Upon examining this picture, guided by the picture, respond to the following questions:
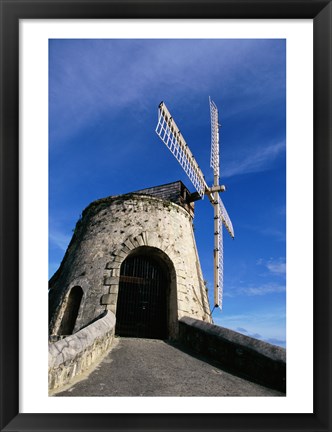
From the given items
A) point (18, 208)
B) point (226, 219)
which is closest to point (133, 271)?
point (18, 208)

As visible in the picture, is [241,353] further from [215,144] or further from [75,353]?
[215,144]

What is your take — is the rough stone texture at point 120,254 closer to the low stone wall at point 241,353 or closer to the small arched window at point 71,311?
the small arched window at point 71,311

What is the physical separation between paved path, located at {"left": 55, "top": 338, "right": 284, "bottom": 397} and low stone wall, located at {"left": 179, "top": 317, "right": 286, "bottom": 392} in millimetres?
211

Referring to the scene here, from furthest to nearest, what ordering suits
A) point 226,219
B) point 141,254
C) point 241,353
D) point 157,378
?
point 226,219 → point 141,254 → point 241,353 → point 157,378

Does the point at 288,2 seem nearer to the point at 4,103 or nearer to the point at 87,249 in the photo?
the point at 4,103

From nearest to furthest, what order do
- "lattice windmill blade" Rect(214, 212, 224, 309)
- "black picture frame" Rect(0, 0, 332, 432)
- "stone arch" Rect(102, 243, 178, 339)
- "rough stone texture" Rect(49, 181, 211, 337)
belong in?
1. "black picture frame" Rect(0, 0, 332, 432)
2. "stone arch" Rect(102, 243, 178, 339)
3. "rough stone texture" Rect(49, 181, 211, 337)
4. "lattice windmill blade" Rect(214, 212, 224, 309)

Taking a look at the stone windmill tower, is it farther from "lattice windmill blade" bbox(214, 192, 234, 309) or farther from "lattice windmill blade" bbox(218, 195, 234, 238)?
"lattice windmill blade" bbox(218, 195, 234, 238)

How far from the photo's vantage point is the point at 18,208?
2984 millimetres

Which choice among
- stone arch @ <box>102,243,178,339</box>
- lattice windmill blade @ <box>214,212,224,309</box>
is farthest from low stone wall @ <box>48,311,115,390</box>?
lattice windmill blade @ <box>214,212,224,309</box>

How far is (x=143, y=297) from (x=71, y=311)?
79.5 inches

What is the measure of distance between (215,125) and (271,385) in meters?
12.4

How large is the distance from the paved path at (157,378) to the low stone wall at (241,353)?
0.69ft

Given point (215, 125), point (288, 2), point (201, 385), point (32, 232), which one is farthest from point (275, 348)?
point (215, 125)

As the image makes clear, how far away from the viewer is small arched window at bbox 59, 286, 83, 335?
8.66 m
